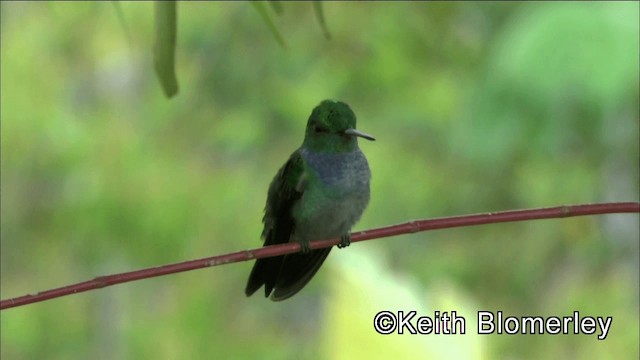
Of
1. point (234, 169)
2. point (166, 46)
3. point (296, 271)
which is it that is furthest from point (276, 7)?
point (234, 169)

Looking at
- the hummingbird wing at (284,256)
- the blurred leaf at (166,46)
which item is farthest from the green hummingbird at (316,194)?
the blurred leaf at (166,46)

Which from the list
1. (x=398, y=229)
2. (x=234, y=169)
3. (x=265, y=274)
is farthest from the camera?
(x=234, y=169)

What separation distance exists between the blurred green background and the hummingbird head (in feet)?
4.27

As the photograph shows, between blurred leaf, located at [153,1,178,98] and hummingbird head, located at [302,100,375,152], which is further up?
blurred leaf, located at [153,1,178,98]

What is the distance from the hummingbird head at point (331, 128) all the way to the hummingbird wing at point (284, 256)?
0.8 inches

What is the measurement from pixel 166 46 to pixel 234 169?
6.91 ft

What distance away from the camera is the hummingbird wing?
0.63 meters

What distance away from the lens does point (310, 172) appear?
2.28 feet

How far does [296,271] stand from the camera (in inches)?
25.9

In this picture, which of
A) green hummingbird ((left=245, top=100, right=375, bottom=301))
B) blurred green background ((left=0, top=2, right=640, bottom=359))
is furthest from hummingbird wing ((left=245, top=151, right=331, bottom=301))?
blurred green background ((left=0, top=2, right=640, bottom=359))

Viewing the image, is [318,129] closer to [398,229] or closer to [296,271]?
[296,271]

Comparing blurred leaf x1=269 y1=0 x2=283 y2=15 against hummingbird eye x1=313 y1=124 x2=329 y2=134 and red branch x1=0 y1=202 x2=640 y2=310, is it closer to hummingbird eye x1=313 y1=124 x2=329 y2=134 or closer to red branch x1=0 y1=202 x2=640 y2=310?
hummingbird eye x1=313 y1=124 x2=329 y2=134

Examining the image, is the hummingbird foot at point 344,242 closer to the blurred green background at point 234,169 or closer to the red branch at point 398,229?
the red branch at point 398,229

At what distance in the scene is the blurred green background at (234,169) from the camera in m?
2.28
